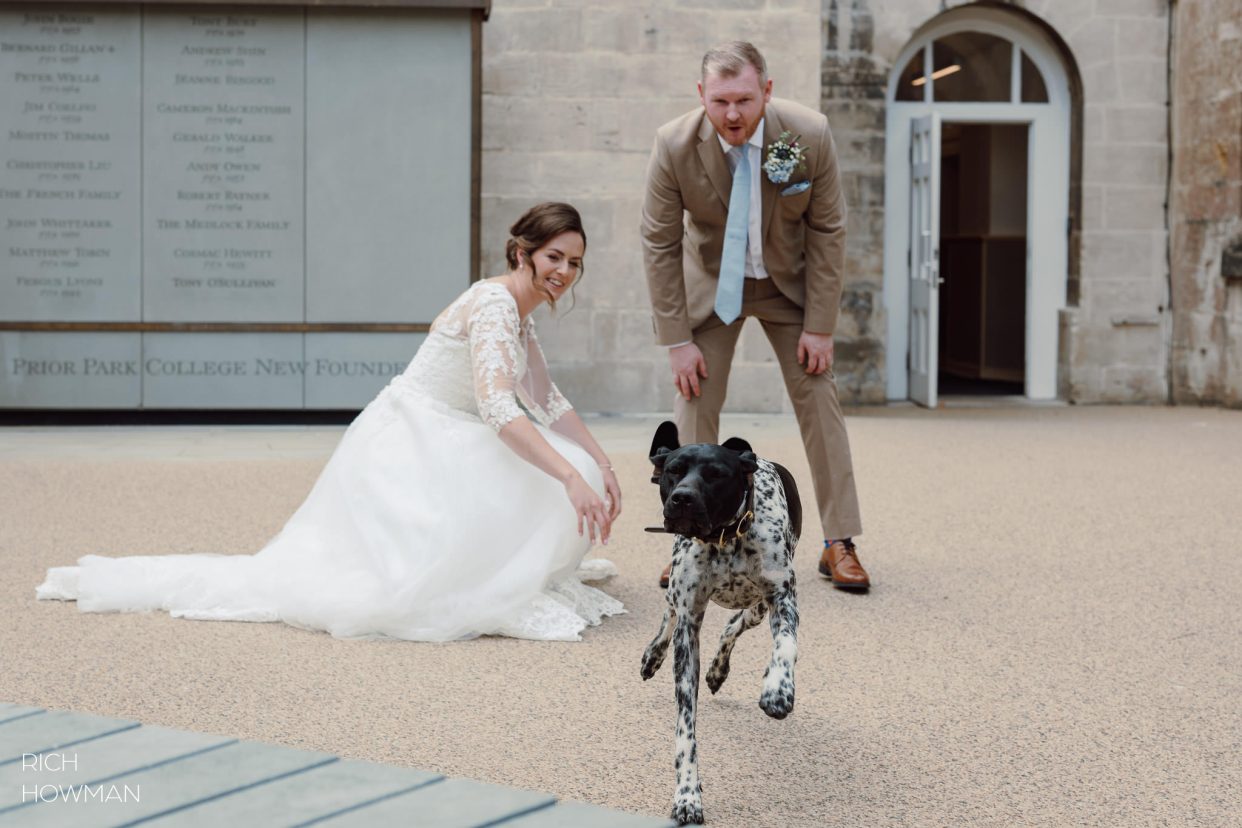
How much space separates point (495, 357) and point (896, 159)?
30.4 feet

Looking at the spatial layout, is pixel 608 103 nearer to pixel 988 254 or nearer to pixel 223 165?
pixel 223 165

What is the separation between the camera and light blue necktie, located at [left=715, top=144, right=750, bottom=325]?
499cm

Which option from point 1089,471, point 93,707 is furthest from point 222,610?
point 1089,471

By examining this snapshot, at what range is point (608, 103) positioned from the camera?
1119 cm

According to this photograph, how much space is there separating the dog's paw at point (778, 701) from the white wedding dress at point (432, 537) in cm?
155

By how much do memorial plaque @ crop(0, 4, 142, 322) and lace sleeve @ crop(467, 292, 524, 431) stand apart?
6.60 metres

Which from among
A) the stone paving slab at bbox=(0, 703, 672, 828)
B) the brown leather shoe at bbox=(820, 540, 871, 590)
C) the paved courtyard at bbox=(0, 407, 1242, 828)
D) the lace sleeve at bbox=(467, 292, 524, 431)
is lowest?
the paved courtyard at bbox=(0, 407, 1242, 828)

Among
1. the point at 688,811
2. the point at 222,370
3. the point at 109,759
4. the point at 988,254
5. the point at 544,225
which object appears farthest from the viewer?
the point at 988,254

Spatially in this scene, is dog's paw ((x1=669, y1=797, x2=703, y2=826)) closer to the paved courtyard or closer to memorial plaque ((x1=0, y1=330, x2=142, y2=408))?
the paved courtyard

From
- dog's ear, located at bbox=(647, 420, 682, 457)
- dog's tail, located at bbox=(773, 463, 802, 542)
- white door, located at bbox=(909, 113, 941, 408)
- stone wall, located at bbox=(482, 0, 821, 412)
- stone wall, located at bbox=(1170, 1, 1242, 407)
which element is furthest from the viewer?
white door, located at bbox=(909, 113, 941, 408)

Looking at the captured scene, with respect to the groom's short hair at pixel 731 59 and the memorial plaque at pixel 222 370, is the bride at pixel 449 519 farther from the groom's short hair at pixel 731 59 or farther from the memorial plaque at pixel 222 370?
the memorial plaque at pixel 222 370

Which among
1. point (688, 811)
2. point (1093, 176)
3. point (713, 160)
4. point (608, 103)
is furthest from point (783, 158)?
point (1093, 176)

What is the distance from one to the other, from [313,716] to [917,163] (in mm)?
10183

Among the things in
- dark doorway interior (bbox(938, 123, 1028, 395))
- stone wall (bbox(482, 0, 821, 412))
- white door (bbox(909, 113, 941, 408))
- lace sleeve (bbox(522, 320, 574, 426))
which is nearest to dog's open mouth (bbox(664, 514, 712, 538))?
lace sleeve (bbox(522, 320, 574, 426))
